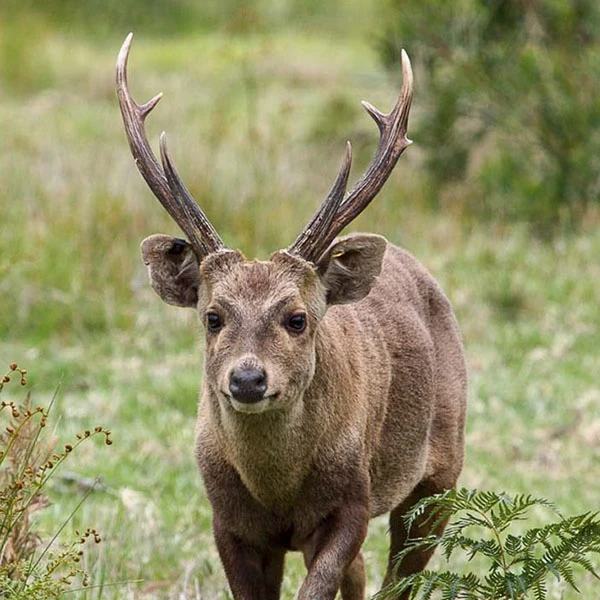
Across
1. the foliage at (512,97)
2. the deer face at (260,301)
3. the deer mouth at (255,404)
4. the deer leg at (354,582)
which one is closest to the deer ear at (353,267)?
the deer face at (260,301)

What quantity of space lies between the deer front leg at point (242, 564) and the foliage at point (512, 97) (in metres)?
9.18

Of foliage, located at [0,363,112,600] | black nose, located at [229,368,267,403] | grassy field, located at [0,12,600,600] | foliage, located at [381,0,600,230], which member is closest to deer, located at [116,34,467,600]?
black nose, located at [229,368,267,403]

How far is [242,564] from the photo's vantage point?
555 centimetres

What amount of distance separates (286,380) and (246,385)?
0.82 feet

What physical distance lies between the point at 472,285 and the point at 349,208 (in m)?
6.91

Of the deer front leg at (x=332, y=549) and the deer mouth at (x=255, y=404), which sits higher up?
the deer mouth at (x=255, y=404)

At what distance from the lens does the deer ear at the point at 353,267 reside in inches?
227

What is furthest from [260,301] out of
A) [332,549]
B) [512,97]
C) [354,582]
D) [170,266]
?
[512,97]

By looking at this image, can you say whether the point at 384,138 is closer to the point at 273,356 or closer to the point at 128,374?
the point at 273,356

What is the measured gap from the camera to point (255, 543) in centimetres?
559

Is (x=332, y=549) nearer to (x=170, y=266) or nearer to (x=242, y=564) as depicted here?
(x=242, y=564)

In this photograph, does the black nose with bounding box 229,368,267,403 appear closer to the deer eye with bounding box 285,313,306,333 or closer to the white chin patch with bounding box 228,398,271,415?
the white chin patch with bounding box 228,398,271,415

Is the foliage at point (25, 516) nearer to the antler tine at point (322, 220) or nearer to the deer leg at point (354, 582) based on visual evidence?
the antler tine at point (322, 220)

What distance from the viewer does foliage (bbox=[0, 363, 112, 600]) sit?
4852 millimetres
